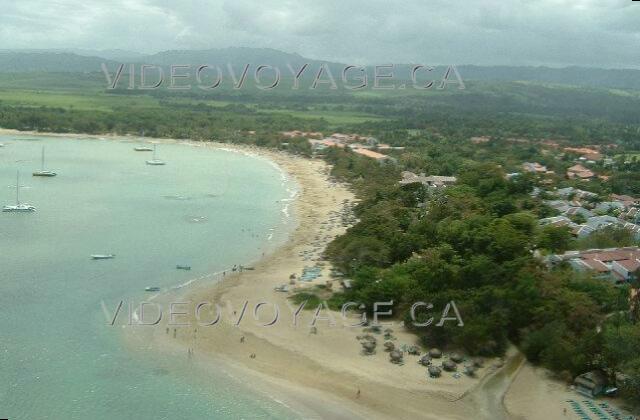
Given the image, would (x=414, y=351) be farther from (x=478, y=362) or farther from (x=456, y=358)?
(x=478, y=362)

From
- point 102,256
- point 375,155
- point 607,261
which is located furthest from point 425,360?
point 375,155

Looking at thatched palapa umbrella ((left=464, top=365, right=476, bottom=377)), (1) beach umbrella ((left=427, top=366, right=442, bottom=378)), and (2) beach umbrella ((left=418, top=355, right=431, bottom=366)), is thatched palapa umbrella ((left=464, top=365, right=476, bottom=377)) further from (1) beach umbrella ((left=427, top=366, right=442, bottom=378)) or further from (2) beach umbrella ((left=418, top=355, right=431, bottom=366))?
(2) beach umbrella ((left=418, top=355, right=431, bottom=366))

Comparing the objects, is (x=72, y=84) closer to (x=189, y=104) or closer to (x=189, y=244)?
(x=189, y=104)

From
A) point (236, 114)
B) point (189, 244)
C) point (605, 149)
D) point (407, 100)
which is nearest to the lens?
point (189, 244)

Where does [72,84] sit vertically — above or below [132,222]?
above

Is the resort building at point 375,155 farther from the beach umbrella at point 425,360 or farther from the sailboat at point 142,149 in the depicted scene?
the beach umbrella at point 425,360

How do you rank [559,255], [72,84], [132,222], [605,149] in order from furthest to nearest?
1. [72,84]
2. [605,149]
3. [132,222]
4. [559,255]

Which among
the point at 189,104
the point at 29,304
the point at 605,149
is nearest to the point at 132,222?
the point at 29,304
